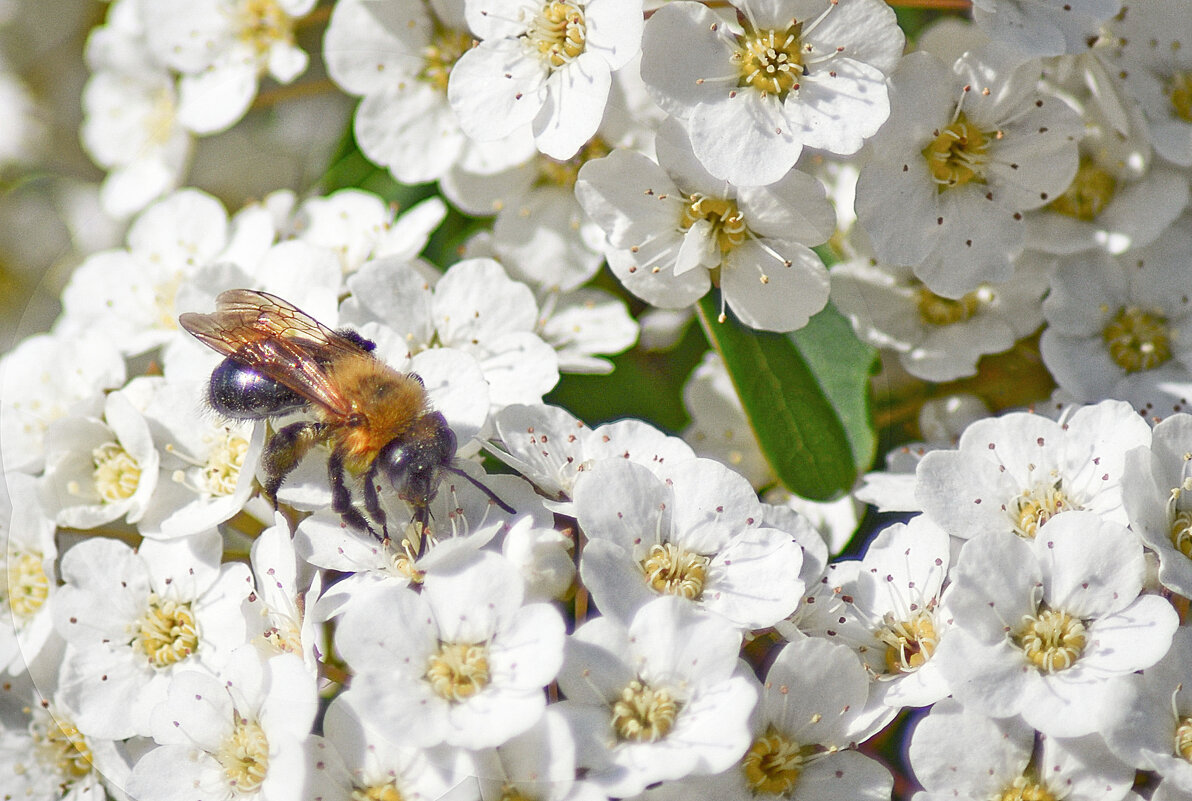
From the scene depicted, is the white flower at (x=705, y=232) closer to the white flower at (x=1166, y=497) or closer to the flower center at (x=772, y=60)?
the flower center at (x=772, y=60)

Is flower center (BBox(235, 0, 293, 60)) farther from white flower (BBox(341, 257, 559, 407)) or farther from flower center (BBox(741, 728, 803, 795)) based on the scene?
flower center (BBox(741, 728, 803, 795))

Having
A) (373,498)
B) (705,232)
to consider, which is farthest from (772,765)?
(705,232)

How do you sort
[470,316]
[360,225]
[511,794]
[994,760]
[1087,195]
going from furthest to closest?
1. [360,225]
2. [1087,195]
3. [470,316]
4. [994,760]
5. [511,794]

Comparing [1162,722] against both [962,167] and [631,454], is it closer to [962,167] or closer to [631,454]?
[631,454]

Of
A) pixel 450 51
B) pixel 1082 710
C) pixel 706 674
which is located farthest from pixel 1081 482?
pixel 450 51

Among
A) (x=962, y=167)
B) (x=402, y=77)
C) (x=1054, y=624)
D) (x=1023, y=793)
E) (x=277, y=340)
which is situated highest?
(x=402, y=77)

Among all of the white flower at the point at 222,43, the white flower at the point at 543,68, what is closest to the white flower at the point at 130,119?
the white flower at the point at 222,43

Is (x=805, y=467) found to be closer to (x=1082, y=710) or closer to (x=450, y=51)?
(x=1082, y=710)
